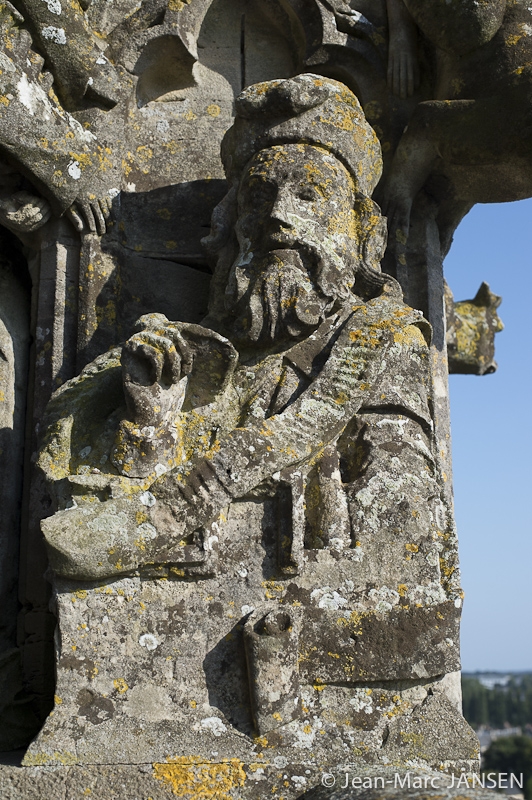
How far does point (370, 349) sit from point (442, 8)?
2109mm

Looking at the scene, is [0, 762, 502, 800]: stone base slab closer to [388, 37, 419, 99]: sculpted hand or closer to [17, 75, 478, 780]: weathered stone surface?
[17, 75, 478, 780]: weathered stone surface

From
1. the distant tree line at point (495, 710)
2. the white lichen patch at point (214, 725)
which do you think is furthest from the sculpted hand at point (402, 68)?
the distant tree line at point (495, 710)

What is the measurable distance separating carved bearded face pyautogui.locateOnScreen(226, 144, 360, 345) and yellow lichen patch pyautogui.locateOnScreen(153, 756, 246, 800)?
194cm

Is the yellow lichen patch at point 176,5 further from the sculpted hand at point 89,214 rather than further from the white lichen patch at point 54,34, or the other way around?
the sculpted hand at point 89,214

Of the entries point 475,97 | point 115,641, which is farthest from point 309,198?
point 115,641

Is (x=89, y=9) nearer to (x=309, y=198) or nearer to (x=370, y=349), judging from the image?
(x=309, y=198)

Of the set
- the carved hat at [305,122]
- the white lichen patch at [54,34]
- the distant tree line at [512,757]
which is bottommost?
the distant tree line at [512,757]

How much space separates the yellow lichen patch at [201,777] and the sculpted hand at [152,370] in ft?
4.61

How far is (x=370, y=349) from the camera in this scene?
4836 mm

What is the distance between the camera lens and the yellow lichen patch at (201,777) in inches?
156

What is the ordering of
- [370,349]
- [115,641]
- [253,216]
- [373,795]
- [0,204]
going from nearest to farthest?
1. [373,795]
2. [115,641]
3. [370,349]
4. [253,216]
5. [0,204]

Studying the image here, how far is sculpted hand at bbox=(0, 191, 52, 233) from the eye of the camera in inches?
219

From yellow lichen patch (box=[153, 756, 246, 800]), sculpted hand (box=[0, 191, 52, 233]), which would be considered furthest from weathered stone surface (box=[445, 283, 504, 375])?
yellow lichen patch (box=[153, 756, 246, 800])

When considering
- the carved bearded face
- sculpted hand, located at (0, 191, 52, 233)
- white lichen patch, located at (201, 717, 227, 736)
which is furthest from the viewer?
sculpted hand, located at (0, 191, 52, 233)
